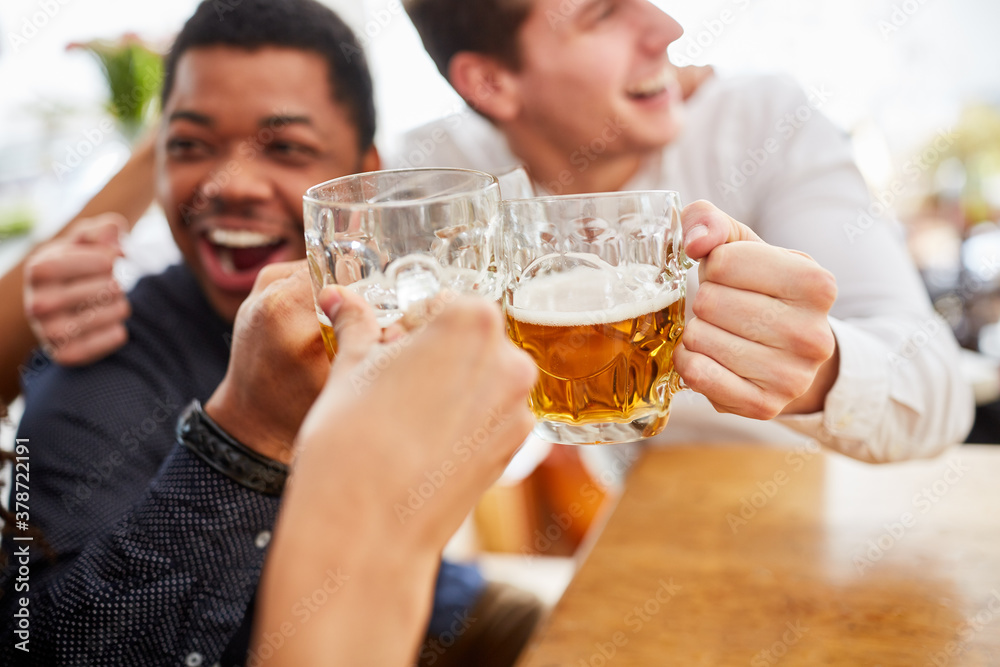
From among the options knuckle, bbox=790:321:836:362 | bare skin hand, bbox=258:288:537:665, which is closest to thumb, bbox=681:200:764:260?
knuckle, bbox=790:321:836:362

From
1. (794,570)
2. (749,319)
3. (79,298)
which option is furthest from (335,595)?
(79,298)

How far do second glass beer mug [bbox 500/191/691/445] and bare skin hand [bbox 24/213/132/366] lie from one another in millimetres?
690

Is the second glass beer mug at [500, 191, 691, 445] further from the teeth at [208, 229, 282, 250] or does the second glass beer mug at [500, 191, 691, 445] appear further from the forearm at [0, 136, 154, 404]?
the forearm at [0, 136, 154, 404]

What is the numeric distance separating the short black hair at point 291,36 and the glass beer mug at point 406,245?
0.44 metres

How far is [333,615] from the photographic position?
0.37 metres

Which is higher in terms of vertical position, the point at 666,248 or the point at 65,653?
the point at 666,248

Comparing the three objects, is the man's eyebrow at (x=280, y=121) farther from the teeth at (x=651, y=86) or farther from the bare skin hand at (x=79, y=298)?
the teeth at (x=651, y=86)

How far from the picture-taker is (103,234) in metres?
0.99

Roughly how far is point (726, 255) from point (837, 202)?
0.65 m

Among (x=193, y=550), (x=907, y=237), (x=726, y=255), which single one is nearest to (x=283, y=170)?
(x=193, y=550)

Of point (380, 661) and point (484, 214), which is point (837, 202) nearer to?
point (484, 214)

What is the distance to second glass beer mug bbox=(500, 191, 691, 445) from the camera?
57 cm

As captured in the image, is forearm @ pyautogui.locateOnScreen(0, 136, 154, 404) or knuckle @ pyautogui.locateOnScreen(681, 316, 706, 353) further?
forearm @ pyautogui.locateOnScreen(0, 136, 154, 404)

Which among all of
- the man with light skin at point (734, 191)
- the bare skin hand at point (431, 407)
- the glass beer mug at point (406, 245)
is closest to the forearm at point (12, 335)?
the man with light skin at point (734, 191)
